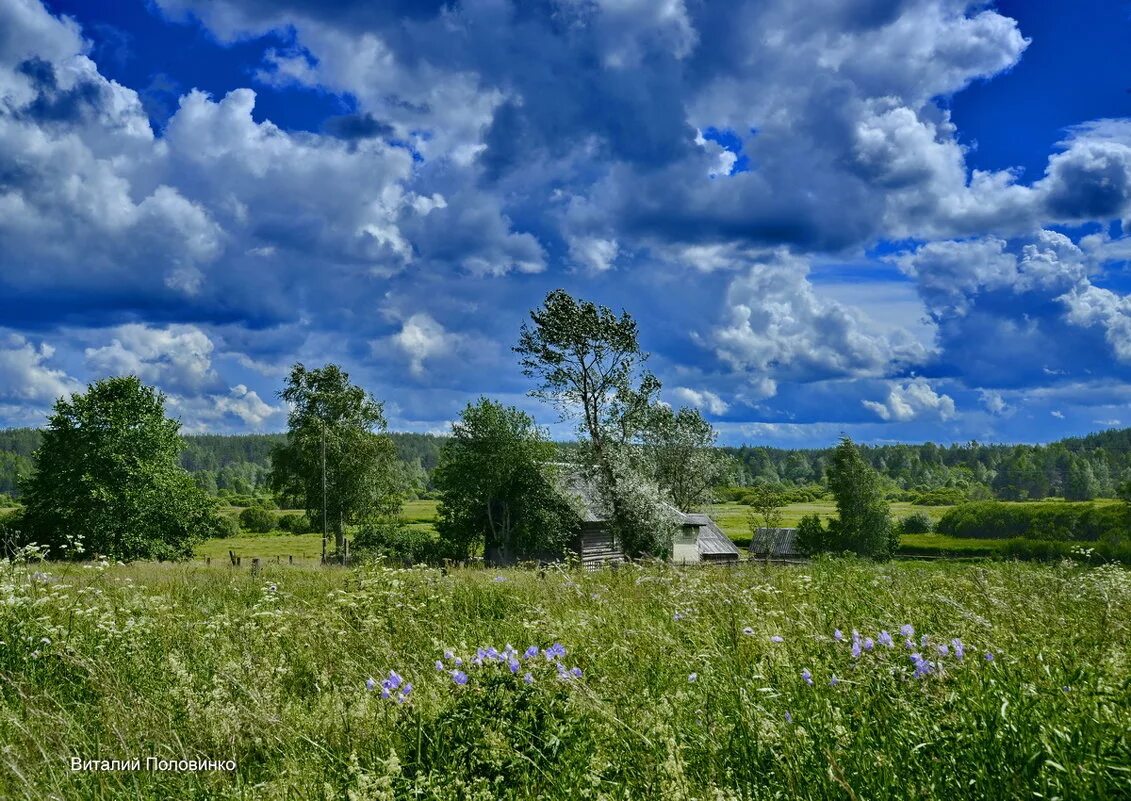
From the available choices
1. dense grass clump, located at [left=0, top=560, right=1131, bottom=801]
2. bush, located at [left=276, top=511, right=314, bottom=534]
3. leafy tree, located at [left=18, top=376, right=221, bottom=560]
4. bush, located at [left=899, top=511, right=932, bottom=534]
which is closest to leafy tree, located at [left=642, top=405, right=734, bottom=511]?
leafy tree, located at [left=18, top=376, right=221, bottom=560]

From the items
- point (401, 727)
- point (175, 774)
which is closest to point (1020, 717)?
point (401, 727)

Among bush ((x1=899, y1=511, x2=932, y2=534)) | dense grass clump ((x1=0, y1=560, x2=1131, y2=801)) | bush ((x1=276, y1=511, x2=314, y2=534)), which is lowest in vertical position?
bush ((x1=899, y1=511, x2=932, y2=534))

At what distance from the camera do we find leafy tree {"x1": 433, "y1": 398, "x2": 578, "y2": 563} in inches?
1681

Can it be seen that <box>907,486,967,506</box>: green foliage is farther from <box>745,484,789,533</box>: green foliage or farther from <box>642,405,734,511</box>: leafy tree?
<box>745,484,789,533</box>: green foliage

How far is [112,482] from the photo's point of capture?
46.2 m

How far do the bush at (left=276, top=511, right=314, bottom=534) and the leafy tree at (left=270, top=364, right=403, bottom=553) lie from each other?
5136cm

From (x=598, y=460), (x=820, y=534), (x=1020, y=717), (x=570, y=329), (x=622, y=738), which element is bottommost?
(x=820, y=534)

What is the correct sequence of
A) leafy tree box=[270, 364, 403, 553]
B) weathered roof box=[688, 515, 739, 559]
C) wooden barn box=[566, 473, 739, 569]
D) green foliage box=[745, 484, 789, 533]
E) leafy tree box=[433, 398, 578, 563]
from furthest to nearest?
weathered roof box=[688, 515, 739, 559] < leafy tree box=[270, 364, 403, 553] < leafy tree box=[433, 398, 578, 563] < wooden barn box=[566, 473, 739, 569] < green foliage box=[745, 484, 789, 533]

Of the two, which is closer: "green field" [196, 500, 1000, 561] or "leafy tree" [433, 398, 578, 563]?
"leafy tree" [433, 398, 578, 563]

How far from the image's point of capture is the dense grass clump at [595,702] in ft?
10.5

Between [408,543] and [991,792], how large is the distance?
48.0 meters

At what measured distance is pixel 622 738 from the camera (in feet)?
13.1

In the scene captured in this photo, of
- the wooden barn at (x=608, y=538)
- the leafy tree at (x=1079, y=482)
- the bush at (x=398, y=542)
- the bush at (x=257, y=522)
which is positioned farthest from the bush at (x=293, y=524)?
the leafy tree at (x=1079, y=482)

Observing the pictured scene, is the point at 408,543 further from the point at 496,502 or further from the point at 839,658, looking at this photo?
the point at 839,658
